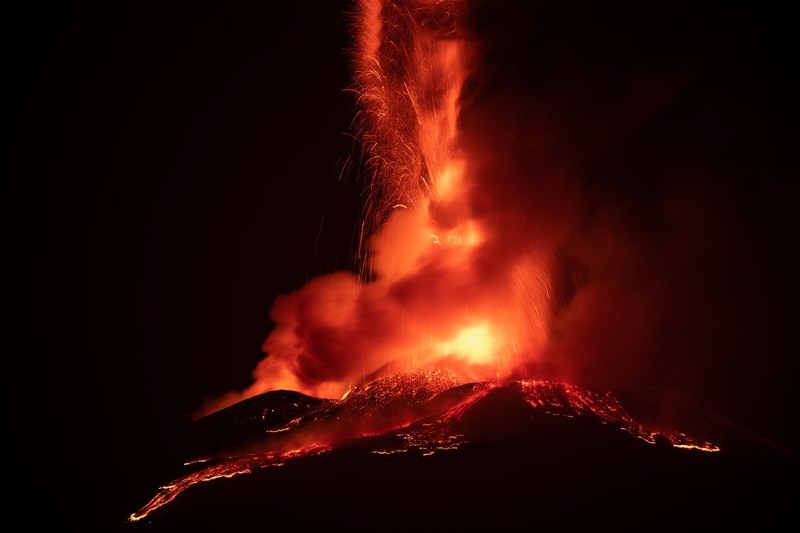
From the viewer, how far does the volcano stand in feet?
26.0

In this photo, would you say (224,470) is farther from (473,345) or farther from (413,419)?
(473,345)

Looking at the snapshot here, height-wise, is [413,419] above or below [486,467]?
above

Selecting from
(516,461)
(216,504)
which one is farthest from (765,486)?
(216,504)

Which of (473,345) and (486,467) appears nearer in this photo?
(486,467)

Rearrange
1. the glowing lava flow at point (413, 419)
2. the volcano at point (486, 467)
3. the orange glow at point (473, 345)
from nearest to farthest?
the volcano at point (486, 467)
the glowing lava flow at point (413, 419)
the orange glow at point (473, 345)

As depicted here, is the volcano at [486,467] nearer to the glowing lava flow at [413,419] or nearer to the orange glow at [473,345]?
the glowing lava flow at [413,419]

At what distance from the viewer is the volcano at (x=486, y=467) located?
7.94m

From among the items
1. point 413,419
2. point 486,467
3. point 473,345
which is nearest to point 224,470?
point 413,419

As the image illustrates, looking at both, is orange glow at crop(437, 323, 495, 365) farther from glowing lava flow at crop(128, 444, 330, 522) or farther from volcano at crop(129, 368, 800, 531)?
glowing lava flow at crop(128, 444, 330, 522)

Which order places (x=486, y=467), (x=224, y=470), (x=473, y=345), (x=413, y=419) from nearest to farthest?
(x=486, y=467) < (x=224, y=470) < (x=413, y=419) < (x=473, y=345)

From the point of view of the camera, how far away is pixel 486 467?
9156 mm

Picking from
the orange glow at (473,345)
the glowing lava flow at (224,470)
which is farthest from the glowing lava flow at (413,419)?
the orange glow at (473,345)

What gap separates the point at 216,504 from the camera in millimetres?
8695

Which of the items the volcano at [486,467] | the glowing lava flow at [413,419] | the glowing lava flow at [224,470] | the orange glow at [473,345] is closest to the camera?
the volcano at [486,467]
